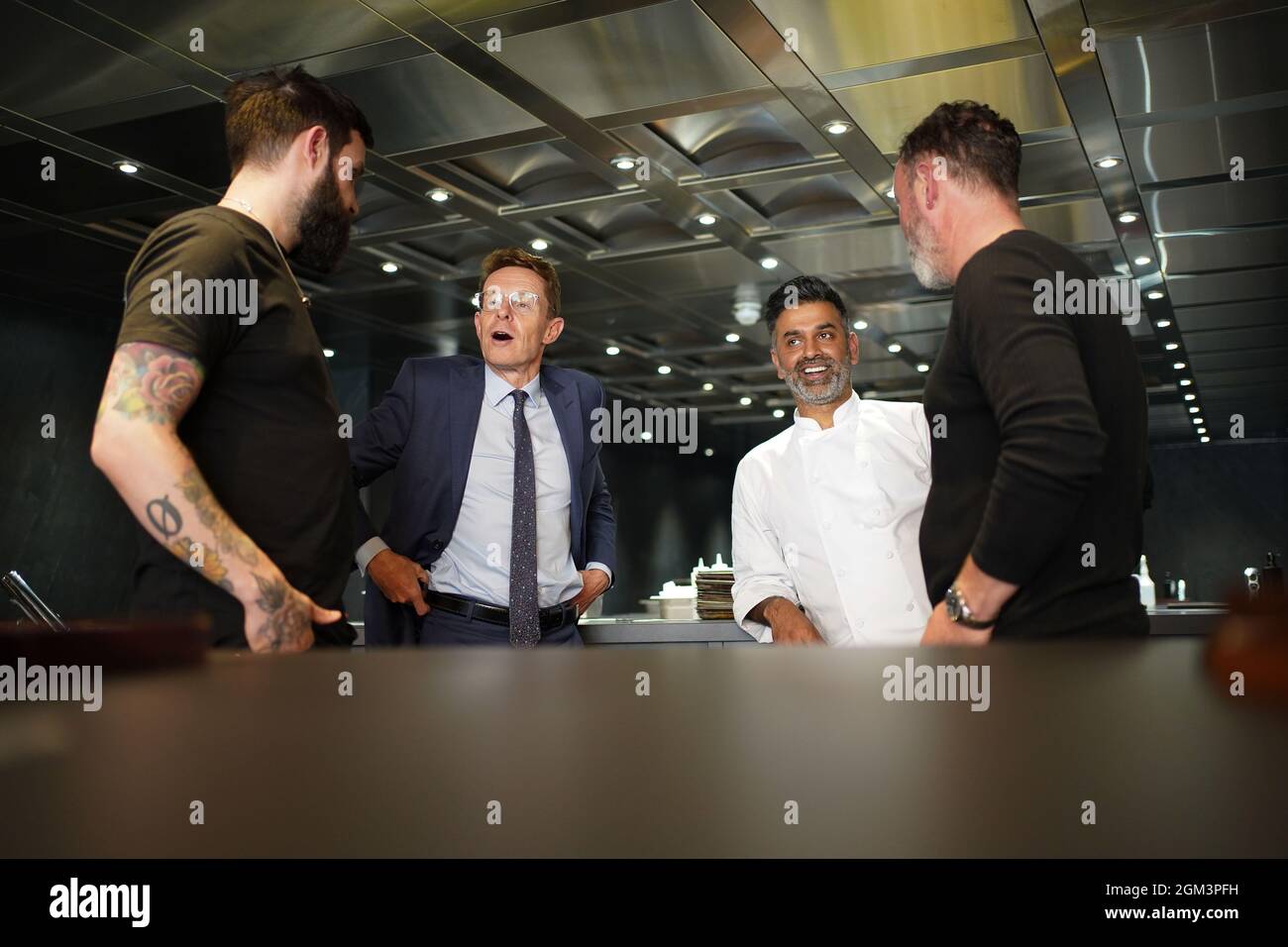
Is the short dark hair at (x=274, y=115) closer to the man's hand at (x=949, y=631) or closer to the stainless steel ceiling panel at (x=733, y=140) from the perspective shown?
the man's hand at (x=949, y=631)

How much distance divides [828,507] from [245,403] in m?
1.19

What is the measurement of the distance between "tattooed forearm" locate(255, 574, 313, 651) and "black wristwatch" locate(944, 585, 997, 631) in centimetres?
76

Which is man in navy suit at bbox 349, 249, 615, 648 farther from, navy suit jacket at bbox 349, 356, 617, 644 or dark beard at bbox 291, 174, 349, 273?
dark beard at bbox 291, 174, 349, 273

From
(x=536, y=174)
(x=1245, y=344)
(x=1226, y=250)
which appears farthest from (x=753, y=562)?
(x=1245, y=344)

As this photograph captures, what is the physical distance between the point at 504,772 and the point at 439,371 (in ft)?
5.64

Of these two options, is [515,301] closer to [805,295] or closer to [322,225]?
[805,295]

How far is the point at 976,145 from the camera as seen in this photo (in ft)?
4.92

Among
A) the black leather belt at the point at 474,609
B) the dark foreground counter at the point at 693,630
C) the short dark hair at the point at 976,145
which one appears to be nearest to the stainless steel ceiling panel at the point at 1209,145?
the dark foreground counter at the point at 693,630

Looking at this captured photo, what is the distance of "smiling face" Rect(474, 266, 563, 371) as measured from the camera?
2.41 m

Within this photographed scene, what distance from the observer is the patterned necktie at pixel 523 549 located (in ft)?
7.34

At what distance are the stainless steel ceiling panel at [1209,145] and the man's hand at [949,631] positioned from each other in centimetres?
344

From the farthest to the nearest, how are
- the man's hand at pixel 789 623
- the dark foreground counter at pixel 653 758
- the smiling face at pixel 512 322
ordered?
the smiling face at pixel 512 322 < the man's hand at pixel 789 623 < the dark foreground counter at pixel 653 758

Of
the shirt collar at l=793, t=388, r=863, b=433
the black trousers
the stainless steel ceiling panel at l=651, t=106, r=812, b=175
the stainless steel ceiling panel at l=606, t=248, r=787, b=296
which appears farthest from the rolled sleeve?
the stainless steel ceiling panel at l=606, t=248, r=787, b=296
